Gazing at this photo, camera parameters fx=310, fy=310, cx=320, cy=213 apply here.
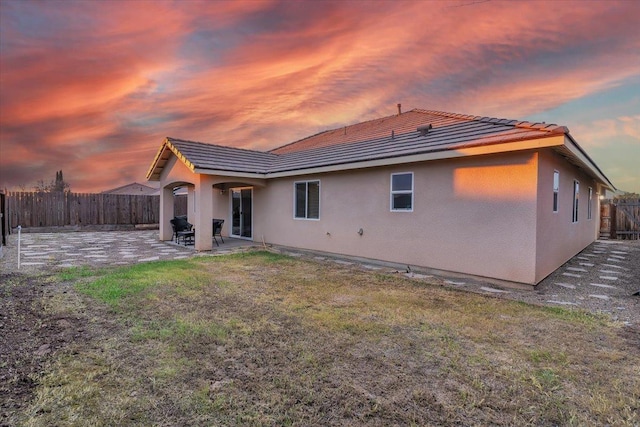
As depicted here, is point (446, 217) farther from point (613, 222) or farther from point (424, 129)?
point (613, 222)

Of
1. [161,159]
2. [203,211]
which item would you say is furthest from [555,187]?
[161,159]

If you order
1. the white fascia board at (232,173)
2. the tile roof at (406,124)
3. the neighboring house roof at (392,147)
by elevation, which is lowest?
the white fascia board at (232,173)

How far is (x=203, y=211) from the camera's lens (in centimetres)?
1134

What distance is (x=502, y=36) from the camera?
9242 mm

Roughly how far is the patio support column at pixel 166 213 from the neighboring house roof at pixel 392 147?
3.79ft

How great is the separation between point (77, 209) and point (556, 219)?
23.8 meters

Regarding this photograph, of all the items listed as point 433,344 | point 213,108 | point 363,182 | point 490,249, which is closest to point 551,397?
point 433,344

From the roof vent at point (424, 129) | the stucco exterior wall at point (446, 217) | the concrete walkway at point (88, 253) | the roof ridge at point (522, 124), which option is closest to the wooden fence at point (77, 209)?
the concrete walkway at point (88, 253)

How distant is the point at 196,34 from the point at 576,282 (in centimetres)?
1252

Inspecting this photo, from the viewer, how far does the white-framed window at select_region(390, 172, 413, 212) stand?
8445mm

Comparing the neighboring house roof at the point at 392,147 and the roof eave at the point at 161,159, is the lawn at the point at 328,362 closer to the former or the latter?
the neighboring house roof at the point at 392,147

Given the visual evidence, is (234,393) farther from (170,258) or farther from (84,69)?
(84,69)

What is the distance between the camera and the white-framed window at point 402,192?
27.7ft

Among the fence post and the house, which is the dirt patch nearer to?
the house
